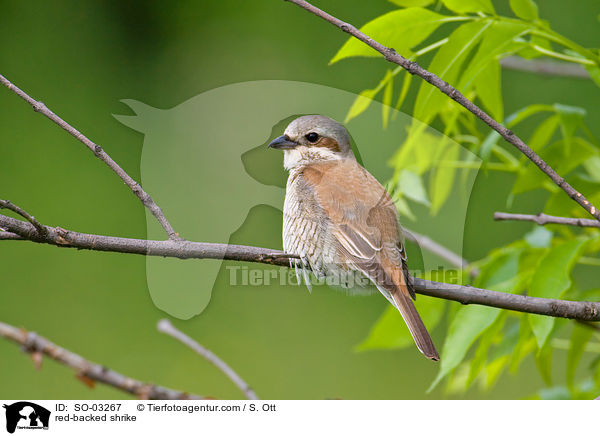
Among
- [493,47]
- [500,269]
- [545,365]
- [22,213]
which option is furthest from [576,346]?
[22,213]

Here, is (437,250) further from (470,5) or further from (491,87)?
(470,5)

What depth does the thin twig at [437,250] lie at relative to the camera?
2.28 meters

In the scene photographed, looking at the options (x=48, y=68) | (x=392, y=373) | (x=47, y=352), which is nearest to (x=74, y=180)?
A: (x=48, y=68)

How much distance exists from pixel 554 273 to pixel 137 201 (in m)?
3.15

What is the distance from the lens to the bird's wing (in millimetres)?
1965

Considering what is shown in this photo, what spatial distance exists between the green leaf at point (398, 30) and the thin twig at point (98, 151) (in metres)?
0.62

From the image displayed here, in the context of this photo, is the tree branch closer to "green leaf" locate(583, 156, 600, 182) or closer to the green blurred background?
"green leaf" locate(583, 156, 600, 182)

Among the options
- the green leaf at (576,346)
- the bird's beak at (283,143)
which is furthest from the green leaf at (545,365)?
the bird's beak at (283,143)

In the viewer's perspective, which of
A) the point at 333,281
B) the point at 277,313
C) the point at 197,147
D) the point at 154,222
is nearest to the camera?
the point at 154,222

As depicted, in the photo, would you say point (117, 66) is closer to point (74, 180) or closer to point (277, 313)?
point (74, 180)

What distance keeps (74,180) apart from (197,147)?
2.19m

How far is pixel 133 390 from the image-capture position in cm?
119

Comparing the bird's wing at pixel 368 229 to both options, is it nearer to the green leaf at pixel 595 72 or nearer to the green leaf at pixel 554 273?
the green leaf at pixel 554 273
